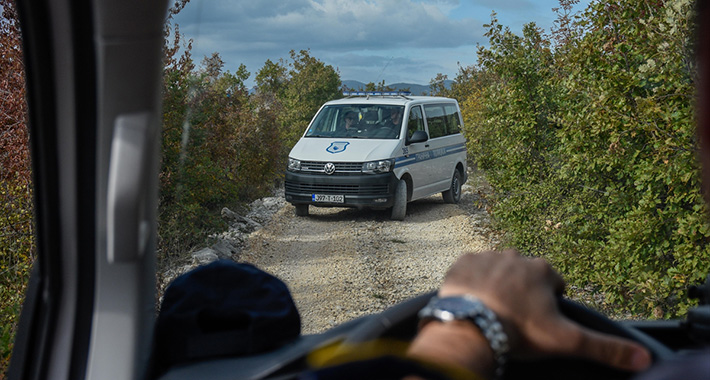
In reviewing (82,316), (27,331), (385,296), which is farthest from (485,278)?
(385,296)

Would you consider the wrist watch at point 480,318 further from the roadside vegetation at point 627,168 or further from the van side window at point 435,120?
the van side window at point 435,120

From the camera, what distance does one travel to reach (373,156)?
33.0 ft

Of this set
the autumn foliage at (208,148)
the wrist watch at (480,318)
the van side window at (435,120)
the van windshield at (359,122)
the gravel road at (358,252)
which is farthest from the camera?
the van side window at (435,120)

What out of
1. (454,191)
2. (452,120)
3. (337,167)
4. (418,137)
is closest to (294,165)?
(337,167)

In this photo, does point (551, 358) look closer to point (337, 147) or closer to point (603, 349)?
point (603, 349)

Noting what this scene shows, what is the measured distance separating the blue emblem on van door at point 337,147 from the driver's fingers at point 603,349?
363 inches

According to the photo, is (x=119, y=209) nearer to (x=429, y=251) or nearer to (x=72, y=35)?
(x=72, y=35)

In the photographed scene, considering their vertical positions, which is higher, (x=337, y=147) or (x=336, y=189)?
(x=337, y=147)

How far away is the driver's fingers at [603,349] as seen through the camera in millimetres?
1088

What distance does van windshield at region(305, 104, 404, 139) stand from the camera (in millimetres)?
10672

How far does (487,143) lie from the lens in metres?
8.90

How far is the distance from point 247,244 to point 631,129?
15.4ft

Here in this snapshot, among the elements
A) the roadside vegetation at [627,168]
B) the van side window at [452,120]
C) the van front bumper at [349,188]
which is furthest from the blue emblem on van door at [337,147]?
the roadside vegetation at [627,168]

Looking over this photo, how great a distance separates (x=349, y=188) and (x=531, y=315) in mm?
8961
